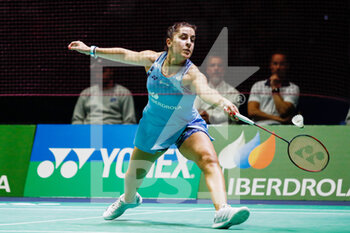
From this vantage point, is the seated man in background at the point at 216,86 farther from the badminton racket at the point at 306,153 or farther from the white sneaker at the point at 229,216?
the white sneaker at the point at 229,216

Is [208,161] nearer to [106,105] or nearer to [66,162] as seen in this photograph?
[66,162]

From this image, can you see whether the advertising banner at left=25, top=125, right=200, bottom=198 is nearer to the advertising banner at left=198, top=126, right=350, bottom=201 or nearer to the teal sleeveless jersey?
the advertising banner at left=198, top=126, right=350, bottom=201

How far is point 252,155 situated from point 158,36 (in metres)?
2.83

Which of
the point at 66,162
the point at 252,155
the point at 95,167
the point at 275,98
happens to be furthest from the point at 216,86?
the point at 66,162

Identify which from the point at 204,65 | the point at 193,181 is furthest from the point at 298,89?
the point at 193,181

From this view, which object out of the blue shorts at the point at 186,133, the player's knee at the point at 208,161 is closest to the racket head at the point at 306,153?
the player's knee at the point at 208,161

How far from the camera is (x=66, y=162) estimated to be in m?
8.80

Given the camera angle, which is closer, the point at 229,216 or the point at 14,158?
the point at 229,216

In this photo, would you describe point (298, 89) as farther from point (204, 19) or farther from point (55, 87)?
point (55, 87)

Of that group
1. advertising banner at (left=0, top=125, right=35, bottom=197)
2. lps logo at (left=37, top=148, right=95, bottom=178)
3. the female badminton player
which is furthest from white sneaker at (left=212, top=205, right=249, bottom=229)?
advertising banner at (left=0, top=125, right=35, bottom=197)

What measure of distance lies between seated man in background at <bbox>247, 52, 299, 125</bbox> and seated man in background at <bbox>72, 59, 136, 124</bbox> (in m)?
1.79

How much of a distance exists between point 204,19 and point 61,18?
224 cm

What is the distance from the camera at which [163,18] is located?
1041cm

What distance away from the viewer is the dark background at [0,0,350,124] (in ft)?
32.8
